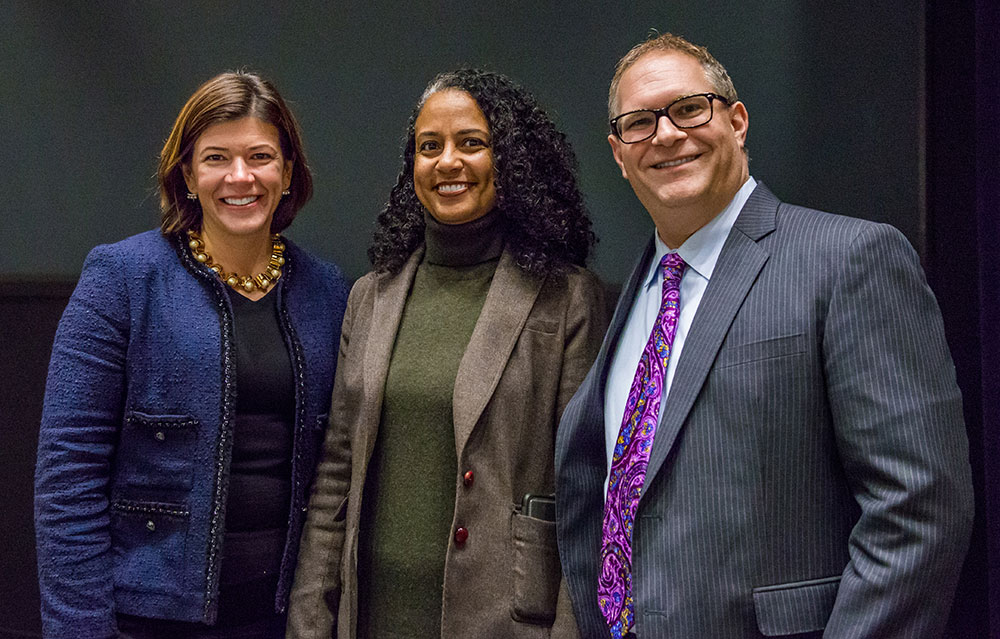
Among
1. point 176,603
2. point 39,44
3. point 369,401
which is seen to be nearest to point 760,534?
point 369,401

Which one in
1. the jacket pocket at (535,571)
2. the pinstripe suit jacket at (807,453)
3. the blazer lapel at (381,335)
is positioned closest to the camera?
the pinstripe suit jacket at (807,453)

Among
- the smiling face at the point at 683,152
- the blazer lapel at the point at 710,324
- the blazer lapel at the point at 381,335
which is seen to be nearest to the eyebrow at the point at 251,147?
the blazer lapel at the point at 381,335

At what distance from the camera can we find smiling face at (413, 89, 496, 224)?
5.66 feet

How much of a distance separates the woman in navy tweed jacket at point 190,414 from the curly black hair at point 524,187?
1.06 feet

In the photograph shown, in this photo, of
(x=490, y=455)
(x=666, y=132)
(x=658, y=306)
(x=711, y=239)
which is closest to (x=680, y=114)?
(x=666, y=132)

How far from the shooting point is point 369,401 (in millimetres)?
1664

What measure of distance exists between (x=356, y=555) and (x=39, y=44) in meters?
2.08

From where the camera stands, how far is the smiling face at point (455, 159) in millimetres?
1726

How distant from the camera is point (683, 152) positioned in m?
1.40

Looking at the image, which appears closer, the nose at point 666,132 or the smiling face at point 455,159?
the nose at point 666,132

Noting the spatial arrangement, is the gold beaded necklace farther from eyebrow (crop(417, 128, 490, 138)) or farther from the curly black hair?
eyebrow (crop(417, 128, 490, 138))

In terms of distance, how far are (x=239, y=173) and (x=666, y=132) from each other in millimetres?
916

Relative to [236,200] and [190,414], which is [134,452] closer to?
[190,414]

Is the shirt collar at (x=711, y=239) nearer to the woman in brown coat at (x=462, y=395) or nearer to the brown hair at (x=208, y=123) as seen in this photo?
the woman in brown coat at (x=462, y=395)
